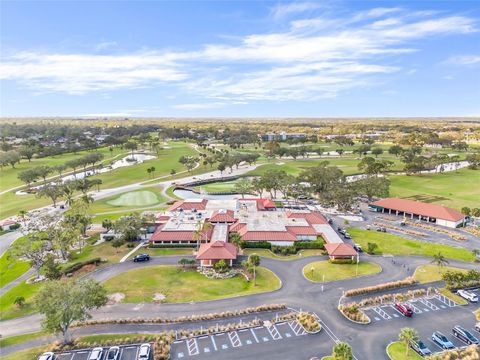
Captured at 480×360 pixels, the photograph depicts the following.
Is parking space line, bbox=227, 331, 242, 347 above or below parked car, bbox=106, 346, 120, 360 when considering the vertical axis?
below

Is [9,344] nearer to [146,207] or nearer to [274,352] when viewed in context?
[274,352]

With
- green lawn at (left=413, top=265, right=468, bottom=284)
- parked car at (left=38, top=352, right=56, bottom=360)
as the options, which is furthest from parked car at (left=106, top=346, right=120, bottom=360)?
green lawn at (left=413, top=265, right=468, bottom=284)

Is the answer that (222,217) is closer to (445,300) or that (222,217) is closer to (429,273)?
(429,273)

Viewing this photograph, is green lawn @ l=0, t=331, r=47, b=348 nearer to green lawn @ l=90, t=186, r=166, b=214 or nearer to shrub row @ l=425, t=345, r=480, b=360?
shrub row @ l=425, t=345, r=480, b=360

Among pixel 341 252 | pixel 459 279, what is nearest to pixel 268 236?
pixel 341 252

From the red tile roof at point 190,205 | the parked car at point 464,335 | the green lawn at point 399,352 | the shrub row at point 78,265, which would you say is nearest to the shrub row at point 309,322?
the green lawn at point 399,352
